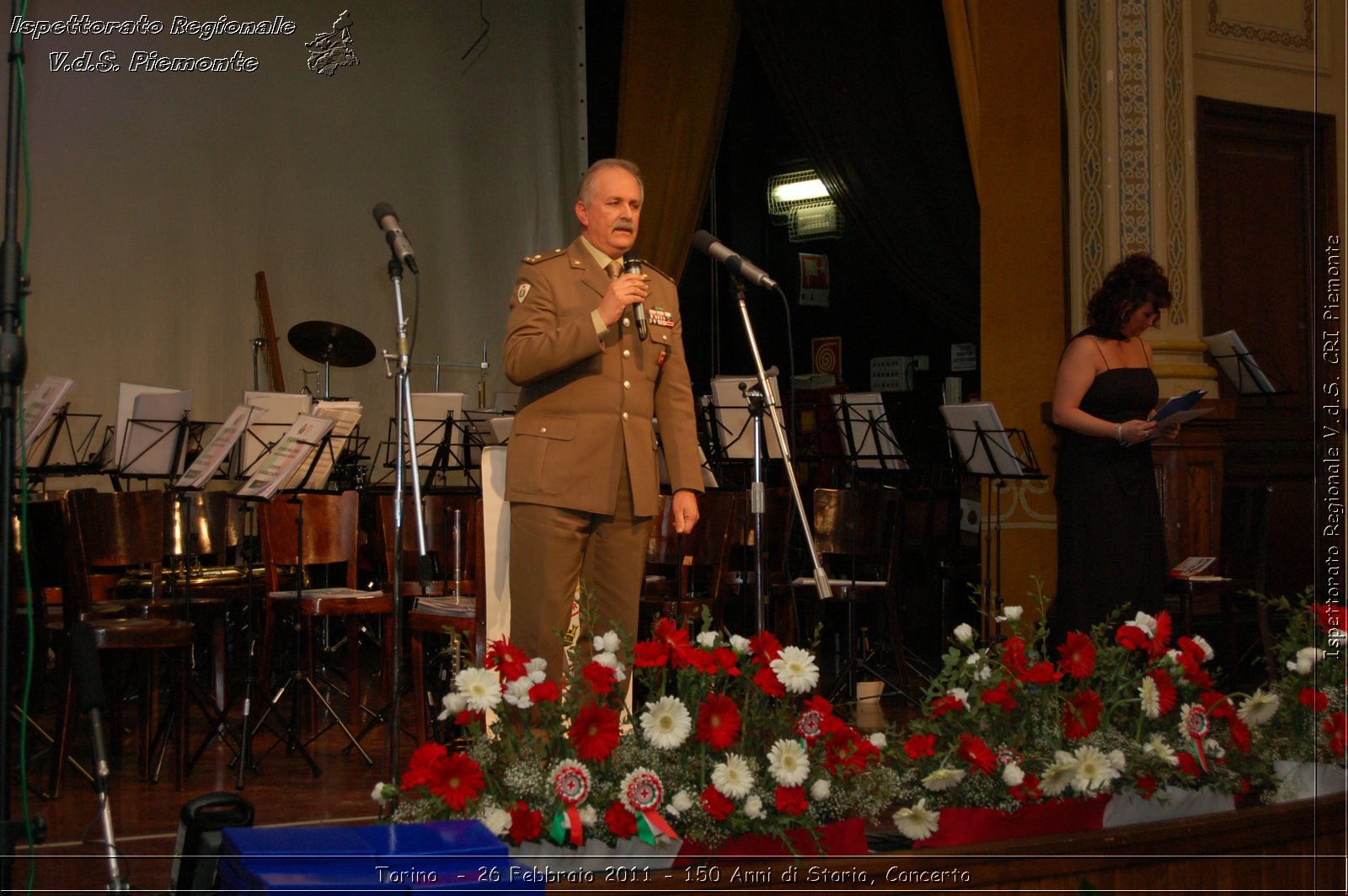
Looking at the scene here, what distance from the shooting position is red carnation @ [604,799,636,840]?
1.97 meters

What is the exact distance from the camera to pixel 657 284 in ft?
10.9

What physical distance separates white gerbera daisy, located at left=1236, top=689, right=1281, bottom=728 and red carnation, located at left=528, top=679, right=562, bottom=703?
1379 millimetres

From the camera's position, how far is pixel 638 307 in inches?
119

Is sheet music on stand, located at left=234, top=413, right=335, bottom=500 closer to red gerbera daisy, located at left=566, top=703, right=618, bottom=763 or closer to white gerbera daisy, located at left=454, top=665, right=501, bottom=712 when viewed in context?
white gerbera daisy, located at left=454, top=665, right=501, bottom=712

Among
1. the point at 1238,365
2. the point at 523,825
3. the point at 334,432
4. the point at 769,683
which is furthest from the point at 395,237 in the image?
the point at 1238,365

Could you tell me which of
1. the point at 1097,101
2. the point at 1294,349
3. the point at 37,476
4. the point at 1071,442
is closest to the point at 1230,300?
the point at 1294,349

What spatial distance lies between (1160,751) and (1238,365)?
3.90 metres

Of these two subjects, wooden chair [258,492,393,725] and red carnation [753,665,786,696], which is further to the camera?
wooden chair [258,492,393,725]

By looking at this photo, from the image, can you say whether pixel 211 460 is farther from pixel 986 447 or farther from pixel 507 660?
pixel 986 447

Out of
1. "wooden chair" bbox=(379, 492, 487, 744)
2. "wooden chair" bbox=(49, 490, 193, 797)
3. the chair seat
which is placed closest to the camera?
"wooden chair" bbox=(379, 492, 487, 744)

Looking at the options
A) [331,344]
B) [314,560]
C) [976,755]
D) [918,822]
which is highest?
[331,344]

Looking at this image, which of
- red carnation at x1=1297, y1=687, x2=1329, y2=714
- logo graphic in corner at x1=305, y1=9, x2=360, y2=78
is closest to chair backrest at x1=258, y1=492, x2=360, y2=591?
red carnation at x1=1297, y1=687, x2=1329, y2=714

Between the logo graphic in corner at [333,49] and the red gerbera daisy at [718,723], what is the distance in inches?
311

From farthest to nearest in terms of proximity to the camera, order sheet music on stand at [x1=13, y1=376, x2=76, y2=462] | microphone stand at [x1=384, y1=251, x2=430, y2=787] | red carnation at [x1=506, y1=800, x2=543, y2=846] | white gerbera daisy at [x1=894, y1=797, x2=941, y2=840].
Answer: sheet music on stand at [x1=13, y1=376, x2=76, y2=462] → microphone stand at [x1=384, y1=251, x2=430, y2=787] → white gerbera daisy at [x1=894, y1=797, x2=941, y2=840] → red carnation at [x1=506, y1=800, x2=543, y2=846]
